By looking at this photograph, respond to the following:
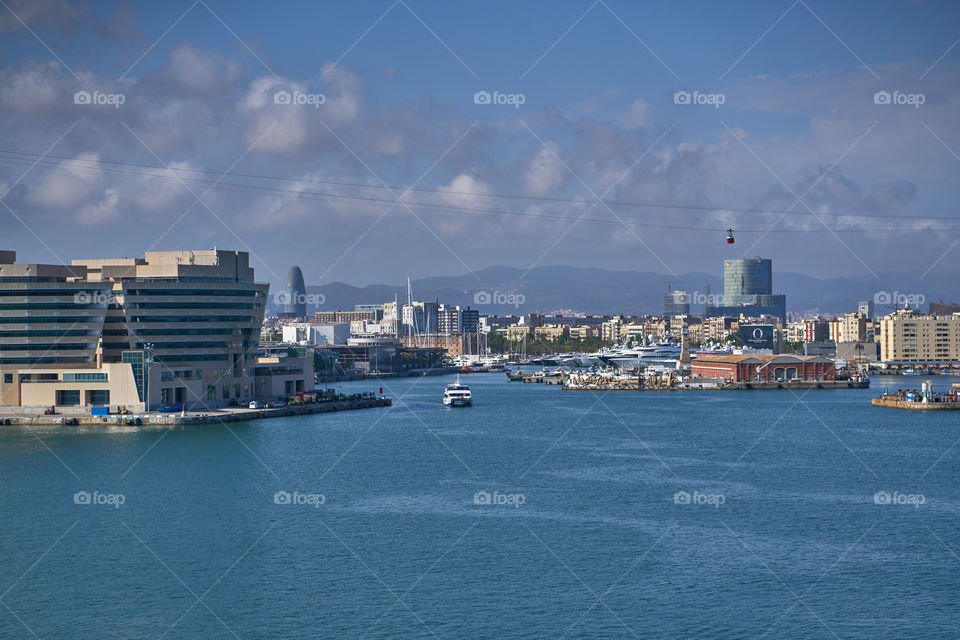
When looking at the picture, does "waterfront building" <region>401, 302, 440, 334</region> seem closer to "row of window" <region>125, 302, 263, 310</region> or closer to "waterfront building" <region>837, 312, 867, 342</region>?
"waterfront building" <region>837, 312, 867, 342</region>

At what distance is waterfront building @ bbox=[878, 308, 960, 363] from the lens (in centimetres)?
9688

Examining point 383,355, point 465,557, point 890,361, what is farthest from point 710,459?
point 890,361

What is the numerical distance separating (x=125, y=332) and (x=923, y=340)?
77.6m

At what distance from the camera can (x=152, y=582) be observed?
16.0m

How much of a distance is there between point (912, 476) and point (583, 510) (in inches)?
364

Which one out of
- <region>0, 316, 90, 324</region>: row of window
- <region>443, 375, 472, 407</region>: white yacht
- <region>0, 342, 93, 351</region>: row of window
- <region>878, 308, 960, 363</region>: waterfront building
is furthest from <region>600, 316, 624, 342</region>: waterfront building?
<region>0, 316, 90, 324</region>: row of window

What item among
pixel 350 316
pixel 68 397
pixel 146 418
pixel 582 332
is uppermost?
pixel 350 316

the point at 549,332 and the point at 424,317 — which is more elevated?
the point at 424,317

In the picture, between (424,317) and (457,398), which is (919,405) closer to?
(457,398)

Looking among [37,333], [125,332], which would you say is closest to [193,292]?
[125,332]

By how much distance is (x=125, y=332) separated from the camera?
1674 inches

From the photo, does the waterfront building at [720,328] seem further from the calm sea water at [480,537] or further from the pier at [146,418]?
the calm sea water at [480,537]

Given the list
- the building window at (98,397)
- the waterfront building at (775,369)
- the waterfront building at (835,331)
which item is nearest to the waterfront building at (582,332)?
the waterfront building at (835,331)

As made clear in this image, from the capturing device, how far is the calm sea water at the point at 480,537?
1443cm
